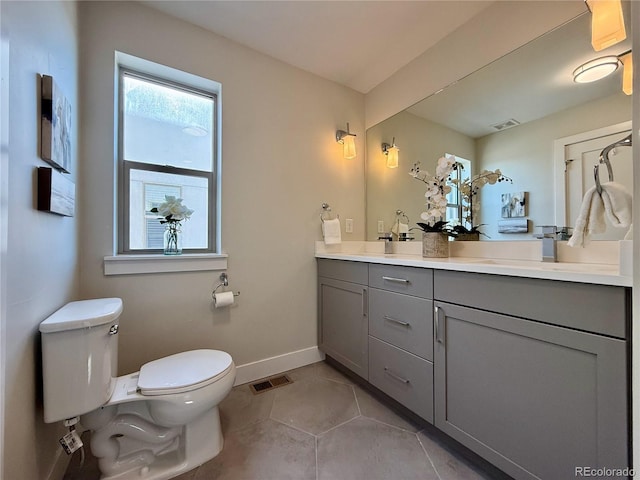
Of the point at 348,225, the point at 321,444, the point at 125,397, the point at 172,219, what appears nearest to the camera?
the point at 125,397

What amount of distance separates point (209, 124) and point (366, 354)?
1.96 meters

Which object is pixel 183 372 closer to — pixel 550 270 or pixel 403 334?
pixel 403 334

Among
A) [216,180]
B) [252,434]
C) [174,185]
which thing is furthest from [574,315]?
[174,185]

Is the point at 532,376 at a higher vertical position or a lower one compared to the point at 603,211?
lower

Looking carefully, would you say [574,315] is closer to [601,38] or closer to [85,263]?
[601,38]

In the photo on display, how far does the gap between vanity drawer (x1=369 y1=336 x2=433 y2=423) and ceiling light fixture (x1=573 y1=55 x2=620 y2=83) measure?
5.08 feet

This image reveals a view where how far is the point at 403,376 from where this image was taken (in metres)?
1.43

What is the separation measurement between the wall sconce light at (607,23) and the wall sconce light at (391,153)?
1237mm

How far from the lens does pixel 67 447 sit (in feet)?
3.11

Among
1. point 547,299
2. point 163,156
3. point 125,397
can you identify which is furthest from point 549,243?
point 163,156

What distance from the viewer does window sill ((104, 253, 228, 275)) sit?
4.83ft

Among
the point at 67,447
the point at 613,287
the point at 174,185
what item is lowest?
the point at 67,447

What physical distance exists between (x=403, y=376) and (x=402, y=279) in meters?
0.53

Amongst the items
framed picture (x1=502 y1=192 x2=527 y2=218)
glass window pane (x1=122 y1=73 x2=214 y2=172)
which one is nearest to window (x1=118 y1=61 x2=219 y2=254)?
glass window pane (x1=122 y1=73 x2=214 y2=172)
